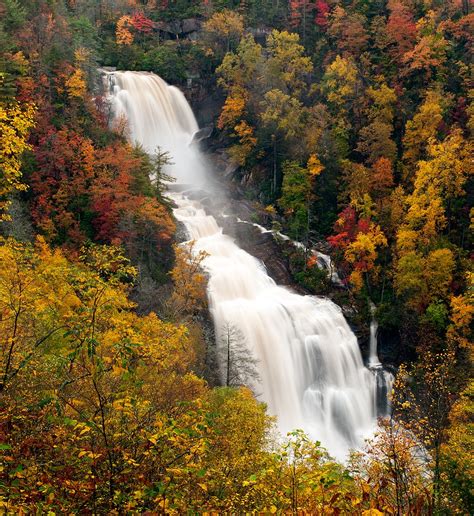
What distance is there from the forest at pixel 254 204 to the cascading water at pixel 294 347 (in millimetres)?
1367

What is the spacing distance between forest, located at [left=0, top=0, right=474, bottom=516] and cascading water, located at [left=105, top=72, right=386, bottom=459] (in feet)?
4.48

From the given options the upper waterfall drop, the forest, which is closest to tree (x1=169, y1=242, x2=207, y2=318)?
the forest

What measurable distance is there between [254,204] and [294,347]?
57.1 ft

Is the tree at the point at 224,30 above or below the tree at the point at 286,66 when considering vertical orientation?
above

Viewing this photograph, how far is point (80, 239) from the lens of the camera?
28984 millimetres

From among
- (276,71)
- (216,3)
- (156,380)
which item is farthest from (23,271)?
(216,3)

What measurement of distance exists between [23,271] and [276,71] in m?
43.6

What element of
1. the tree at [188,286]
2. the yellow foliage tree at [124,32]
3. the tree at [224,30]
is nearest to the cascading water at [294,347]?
the tree at [188,286]

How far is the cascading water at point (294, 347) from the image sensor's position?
90.0 ft

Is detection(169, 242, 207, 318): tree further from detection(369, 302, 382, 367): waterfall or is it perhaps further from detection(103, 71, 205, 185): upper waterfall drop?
detection(103, 71, 205, 185): upper waterfall drop

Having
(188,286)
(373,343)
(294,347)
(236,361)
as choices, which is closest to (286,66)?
(373,343)

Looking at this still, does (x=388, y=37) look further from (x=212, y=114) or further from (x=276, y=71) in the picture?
(x=212, y=114)

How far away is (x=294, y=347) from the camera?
2952 centimetres

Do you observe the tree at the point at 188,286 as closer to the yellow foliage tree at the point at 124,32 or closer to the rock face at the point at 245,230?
the rock face at the point at 245,230
